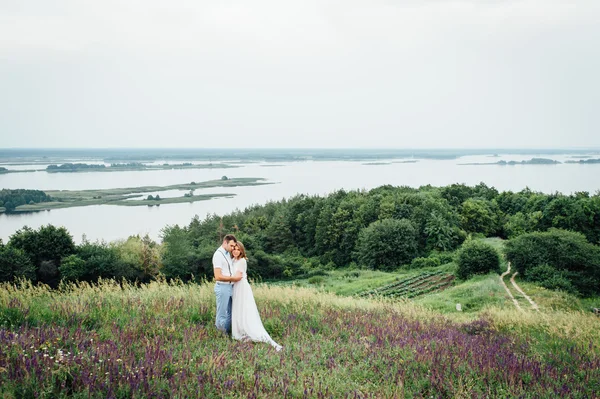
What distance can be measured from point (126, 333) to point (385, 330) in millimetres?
4590

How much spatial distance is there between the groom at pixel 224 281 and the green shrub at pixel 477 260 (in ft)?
115

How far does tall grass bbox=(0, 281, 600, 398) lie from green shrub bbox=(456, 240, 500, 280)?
1228 inches

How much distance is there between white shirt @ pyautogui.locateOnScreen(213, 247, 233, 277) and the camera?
9.24 metres

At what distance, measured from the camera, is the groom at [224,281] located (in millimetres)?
8930

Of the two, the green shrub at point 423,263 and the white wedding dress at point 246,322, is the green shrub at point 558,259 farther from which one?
the white wedding dress at point 246,322

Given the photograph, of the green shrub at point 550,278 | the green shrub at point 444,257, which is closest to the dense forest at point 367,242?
the green shrub at point 550,278

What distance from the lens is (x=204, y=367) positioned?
5.52 m

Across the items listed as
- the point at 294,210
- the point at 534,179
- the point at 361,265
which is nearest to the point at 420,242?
the point at 361,265

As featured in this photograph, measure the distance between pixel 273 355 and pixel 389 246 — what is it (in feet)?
191

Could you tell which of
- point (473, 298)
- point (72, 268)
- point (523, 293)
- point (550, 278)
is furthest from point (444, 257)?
point (72, 268)

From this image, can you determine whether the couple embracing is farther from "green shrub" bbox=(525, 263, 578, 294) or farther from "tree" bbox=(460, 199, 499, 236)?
"tree" bbox=(460, 199, 499, 236)

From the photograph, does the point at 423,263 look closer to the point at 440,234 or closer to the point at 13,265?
the point at 440,234

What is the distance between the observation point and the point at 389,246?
63469 millimetres

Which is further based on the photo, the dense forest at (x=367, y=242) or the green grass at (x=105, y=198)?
the green grass at (x=105, y=198)
